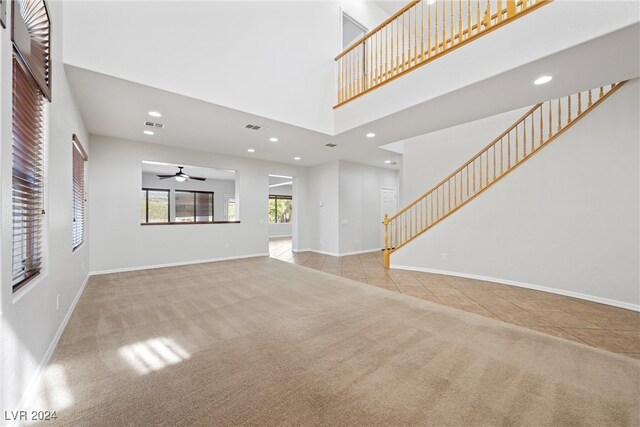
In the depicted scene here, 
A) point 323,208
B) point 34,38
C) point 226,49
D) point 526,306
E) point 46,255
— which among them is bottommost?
point 526,306

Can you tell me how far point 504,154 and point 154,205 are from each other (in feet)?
37.7

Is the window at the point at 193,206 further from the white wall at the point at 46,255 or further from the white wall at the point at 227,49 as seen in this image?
the white wall at the point at 227,49

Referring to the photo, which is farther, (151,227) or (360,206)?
(360,206)

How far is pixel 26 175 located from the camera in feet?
5.98

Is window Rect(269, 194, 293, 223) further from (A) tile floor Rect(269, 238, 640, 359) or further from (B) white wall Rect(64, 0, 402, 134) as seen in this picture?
(B) white wall Rect(64, 0, 402, 134)

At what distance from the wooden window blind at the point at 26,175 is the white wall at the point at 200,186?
28.9ft

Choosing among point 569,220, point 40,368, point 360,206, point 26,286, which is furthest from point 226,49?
point 569,220

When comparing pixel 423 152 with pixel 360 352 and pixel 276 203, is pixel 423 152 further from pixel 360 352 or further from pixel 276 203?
pixel 276 203

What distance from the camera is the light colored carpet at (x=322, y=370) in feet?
4.98

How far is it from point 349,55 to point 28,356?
230 inches

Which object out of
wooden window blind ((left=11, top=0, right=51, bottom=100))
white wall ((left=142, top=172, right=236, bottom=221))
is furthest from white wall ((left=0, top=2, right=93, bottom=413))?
white wall ((left=142, top=172, right=236, bottom=221))

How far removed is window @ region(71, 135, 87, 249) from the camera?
3.58m

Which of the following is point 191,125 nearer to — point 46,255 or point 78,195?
point 78,195

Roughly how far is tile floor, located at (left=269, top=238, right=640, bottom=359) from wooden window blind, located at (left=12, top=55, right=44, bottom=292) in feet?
13.2
